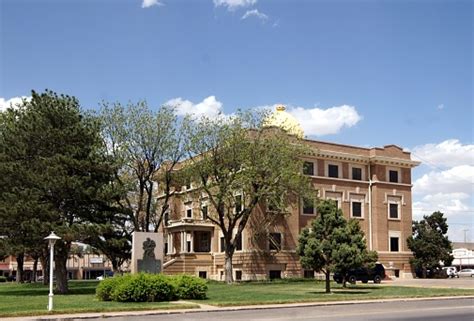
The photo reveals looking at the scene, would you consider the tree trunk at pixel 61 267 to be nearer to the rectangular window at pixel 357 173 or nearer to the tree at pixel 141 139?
the tree at pixel 141 139

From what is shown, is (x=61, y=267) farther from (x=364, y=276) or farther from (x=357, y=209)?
(x=357, y=209)

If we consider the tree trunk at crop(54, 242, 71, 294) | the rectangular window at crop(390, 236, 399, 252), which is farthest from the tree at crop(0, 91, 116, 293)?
the rectangular window at crop(390, 236, 399, 252)

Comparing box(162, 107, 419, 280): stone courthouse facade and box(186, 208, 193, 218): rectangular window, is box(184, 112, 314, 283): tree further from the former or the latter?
box(186, 208, 193, 218): rectangular window

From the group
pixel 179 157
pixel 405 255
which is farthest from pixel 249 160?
pixel 405 255

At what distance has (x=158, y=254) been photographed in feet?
116

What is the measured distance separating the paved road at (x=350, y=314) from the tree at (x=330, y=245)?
24.4ft

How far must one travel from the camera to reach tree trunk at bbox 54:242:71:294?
37750 mm

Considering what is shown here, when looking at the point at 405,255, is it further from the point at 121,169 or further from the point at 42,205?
the point at 42,205

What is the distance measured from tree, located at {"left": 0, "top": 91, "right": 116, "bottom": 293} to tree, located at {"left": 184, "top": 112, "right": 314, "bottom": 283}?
11.5 meters

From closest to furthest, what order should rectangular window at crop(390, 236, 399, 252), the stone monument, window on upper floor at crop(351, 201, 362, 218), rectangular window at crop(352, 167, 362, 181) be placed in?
1. the stone monument
2. window on upper floor at crop(351, 201, 362, 218)
3. rectangular window at crop(352, 167, 362, 181)
4. rectangular window at crop(390, 236, 399, 252)

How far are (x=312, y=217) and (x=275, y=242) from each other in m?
5.42

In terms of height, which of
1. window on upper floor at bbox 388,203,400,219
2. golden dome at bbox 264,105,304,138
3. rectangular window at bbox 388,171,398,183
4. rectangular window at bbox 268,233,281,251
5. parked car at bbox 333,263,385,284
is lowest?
parked car at bbox 333,263,385,284

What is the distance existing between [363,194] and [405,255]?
8.12 meters

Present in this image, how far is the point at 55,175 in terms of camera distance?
118 feet
